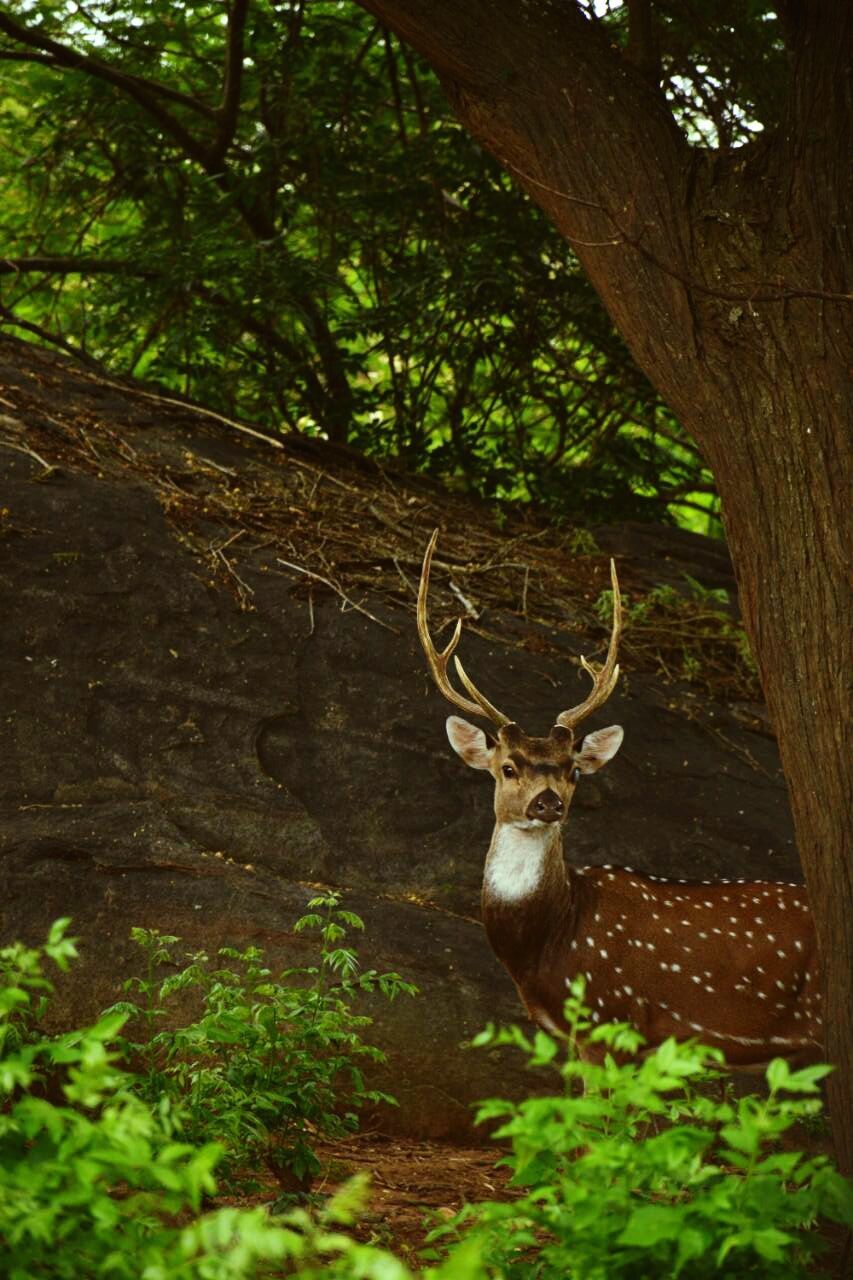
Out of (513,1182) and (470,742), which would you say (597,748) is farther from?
(513,1182)

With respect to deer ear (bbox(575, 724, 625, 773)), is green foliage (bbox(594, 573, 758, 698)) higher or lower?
higher

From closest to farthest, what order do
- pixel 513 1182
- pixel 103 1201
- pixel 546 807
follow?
pixel 103 1201 → pixel 513 1182 → pixel 546 807

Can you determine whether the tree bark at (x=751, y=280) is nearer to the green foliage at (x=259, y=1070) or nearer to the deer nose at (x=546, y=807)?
the deer nose at (x=546, y=807)

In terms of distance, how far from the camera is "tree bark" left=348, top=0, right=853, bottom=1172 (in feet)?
14.3

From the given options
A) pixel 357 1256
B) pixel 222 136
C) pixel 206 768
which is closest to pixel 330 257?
pixel 222 136

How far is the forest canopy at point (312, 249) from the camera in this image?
9.71 metres

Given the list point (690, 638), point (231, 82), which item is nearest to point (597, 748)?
point (690, 638)

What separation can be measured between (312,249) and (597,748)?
5.73m

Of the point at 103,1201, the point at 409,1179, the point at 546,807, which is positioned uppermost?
the point at 546,807

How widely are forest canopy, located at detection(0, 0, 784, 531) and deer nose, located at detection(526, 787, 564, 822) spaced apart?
4678mm

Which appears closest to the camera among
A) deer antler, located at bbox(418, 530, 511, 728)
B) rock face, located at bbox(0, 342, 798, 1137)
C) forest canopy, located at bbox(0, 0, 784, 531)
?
Answer: deer antler, located at bbox(418, 530, 511, 728)

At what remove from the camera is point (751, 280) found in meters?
4.71

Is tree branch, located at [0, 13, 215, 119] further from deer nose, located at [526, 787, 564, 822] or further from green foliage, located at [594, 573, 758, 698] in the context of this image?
deer nose, located at [526, 787, 564, 822]

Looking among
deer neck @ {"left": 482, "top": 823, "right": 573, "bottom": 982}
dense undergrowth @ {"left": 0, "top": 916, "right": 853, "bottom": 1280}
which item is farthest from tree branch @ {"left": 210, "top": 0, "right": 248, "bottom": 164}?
dense undergrowth @ {"left": 0, "top": 916, "right": 853, "bottom": 1280}
